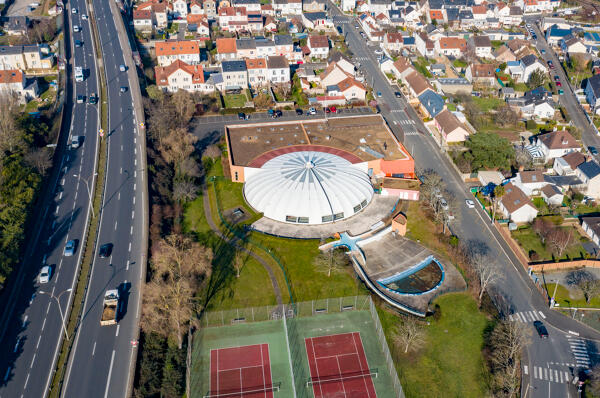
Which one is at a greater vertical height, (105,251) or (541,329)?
(105,251)

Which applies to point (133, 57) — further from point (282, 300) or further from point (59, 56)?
point (282, 300)

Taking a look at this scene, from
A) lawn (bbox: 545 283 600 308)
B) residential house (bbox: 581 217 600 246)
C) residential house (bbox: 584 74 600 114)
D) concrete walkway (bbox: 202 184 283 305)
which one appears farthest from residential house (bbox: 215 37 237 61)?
lawn (bbox: 545 283 600 308)

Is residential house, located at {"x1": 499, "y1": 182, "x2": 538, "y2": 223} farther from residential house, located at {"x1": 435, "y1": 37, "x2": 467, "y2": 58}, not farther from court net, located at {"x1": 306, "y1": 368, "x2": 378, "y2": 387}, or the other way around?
residential house, located at {"x1": 435, "y1": 37, "x2": 467, "y2": 58}

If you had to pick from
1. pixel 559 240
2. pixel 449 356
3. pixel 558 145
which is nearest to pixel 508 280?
pixel 559 240

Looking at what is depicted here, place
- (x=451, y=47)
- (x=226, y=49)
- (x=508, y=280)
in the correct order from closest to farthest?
(x=508, y=280) < (x=226, y=49) < (x=451, y=47)

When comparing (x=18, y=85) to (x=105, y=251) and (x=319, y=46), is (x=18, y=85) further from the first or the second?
(x=319, y=46)

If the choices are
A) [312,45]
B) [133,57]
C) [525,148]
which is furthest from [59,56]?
[525,148]
